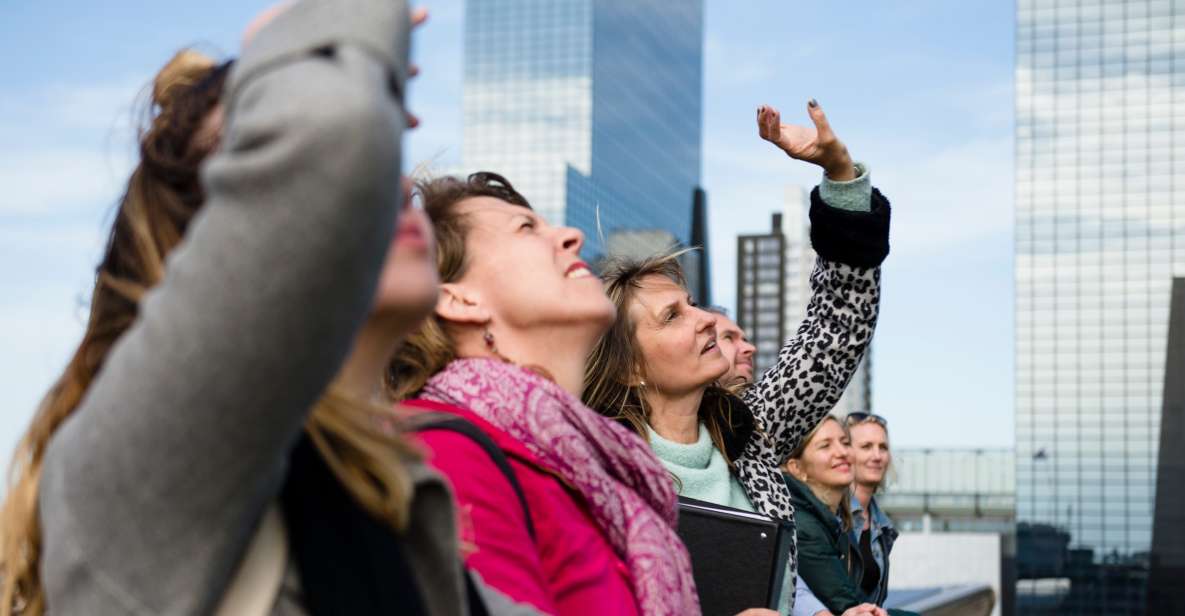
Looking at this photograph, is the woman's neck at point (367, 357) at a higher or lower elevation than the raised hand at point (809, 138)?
lower

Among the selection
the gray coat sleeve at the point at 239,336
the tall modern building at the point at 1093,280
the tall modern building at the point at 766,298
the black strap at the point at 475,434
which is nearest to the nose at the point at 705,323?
the black strap at the point at 475,434

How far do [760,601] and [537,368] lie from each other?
29.0 inches

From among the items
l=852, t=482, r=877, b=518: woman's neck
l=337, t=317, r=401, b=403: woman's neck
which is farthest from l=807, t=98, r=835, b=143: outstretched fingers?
l=852, t=482, r=877, b=518: woman's neck

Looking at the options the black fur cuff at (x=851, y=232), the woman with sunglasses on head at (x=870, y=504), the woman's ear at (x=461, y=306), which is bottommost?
the woman with sunglasses on head at (x=870, y=504)

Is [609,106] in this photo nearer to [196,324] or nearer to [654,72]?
[654,72]

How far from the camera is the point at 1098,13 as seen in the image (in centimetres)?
8862

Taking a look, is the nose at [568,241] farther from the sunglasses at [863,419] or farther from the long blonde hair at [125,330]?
the sunglasses at [863,419]

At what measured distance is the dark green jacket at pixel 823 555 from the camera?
430 cm

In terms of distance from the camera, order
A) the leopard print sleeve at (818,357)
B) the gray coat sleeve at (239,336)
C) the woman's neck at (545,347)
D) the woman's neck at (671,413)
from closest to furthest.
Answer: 1. the gray coat sleeve at (239,336)
2. the woman's neck at (545,347)
3. the leopard print sleeve at (818,357)
4. the woman's neck at (671,413)

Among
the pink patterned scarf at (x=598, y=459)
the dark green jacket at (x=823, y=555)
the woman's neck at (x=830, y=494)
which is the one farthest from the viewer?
the woman's neck at (x=830, y=494)

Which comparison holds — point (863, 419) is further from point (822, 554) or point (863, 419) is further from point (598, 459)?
point (598, 459)

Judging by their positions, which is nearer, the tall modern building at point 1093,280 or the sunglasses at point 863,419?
the sunglasses at point 863,419

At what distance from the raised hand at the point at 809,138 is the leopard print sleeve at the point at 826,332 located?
0.27 ft

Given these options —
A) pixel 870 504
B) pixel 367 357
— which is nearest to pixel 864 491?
pixel 870 504
